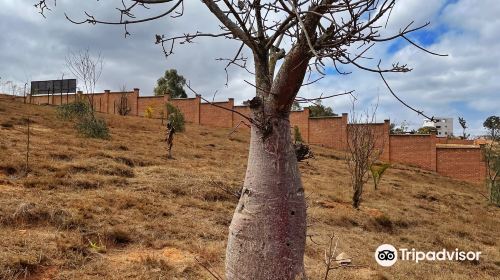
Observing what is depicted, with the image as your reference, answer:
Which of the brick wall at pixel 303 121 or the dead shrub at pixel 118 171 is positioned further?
the brick wall at pixel 303 121

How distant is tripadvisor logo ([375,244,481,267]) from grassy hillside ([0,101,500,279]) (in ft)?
0.55

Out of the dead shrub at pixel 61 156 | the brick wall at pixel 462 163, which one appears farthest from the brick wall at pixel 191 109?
the dead shrub at pixel 61 156

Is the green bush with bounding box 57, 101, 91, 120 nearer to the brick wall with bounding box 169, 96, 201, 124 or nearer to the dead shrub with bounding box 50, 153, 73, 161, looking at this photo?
the dead shrub with bounding box 50, 153, 73, 161

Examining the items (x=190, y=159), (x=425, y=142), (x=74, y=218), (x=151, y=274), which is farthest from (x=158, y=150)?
(x=425, y=142)

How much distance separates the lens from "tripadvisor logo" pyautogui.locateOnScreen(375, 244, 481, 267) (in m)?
6.25

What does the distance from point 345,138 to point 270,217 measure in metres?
27.3

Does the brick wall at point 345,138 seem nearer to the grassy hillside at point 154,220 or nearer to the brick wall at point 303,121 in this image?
the brick wall at point 303,121

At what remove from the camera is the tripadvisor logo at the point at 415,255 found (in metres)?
6.25

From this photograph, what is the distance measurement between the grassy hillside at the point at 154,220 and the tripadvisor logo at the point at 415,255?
6.5 inches

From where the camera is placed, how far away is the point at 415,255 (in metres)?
6.73

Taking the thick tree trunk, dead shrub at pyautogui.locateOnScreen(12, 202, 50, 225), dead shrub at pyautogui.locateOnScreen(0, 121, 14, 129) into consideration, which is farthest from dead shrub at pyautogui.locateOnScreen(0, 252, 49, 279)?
dead shrub at pyautogui.locateOnScreen(0, 121, 14, 129)

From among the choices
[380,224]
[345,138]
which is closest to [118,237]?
[380,224]

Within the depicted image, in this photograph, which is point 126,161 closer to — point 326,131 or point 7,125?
point 7,125

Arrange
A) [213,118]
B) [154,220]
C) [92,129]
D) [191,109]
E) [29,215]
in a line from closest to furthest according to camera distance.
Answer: [29,215]
[154,220]
[92,129]
[213,118]
[191,109]
